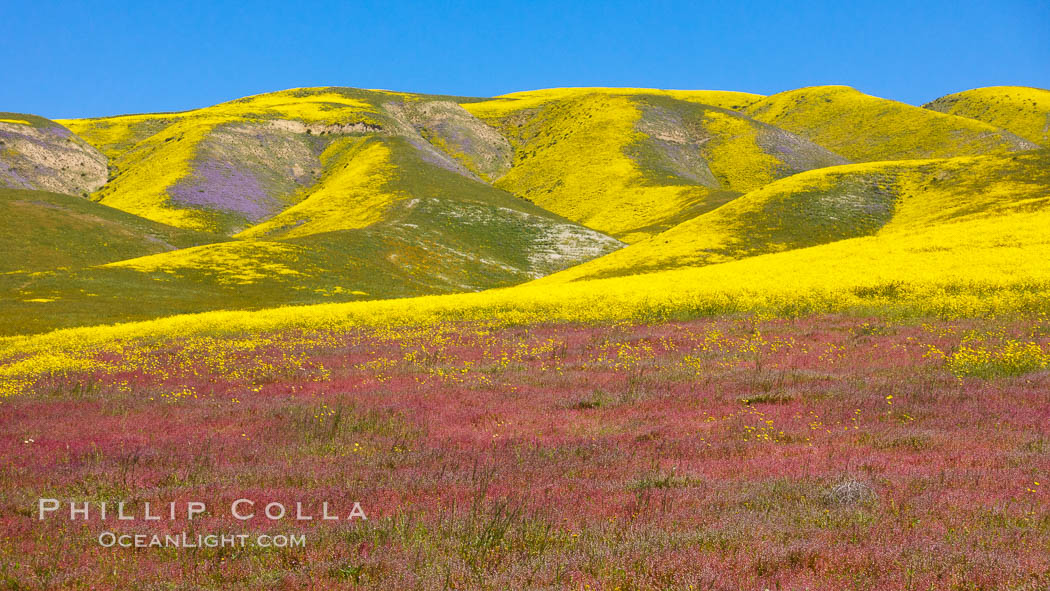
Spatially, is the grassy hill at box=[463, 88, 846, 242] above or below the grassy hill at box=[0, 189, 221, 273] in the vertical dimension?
above

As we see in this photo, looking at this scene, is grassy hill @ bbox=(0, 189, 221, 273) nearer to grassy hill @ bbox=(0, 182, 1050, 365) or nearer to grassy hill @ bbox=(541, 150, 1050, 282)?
grassy hill @ bbox=(0, 182, 1050, 365)

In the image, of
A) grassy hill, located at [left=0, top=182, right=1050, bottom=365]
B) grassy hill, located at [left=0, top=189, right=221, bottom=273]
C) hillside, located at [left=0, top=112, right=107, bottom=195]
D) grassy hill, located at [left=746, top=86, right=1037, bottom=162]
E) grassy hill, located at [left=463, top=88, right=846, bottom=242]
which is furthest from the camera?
grassy hill, located at [left=746, top=86, right=1037, bottom=162]

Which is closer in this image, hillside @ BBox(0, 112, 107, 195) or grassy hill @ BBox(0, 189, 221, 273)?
grassy hill @ BBox(0, 189, 221, 273)

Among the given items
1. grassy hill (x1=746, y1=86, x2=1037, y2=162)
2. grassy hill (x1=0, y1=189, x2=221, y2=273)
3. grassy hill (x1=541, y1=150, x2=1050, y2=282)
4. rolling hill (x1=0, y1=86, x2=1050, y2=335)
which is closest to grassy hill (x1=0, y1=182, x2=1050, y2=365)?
rolling hill (x1=0, y1=86, x2=1050, y2=335)

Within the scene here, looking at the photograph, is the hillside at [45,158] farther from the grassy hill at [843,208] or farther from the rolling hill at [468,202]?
the grassy hill at [843,208]

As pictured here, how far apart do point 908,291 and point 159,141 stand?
163 meters

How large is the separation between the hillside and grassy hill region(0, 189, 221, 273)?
1277 inches

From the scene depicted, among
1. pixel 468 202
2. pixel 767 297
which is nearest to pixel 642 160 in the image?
pixel 468 202

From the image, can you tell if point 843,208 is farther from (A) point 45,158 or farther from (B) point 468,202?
(A) point 45,158

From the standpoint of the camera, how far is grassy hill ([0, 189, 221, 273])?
74.2 m

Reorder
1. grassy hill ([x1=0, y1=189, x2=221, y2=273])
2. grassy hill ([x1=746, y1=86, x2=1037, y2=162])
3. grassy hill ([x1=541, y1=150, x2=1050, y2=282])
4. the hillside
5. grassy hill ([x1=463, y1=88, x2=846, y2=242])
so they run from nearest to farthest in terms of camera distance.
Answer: grassy hill ([x1=541, y1=150, x2=1050, y2=282]), grassy hill ([x1=0, y1=189, x2=221, y2=273]), the hillside, grassy hill ([x1=463, y1=88, x2=846, y2=242]), grassy hill ([x1=746, y1=86, x2=1037, y2=162])

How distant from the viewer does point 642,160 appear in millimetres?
143875

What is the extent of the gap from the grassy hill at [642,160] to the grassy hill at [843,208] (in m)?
27.0

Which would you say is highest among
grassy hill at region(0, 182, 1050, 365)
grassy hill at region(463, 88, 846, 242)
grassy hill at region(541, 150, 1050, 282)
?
grassy hill at region(463, 88, 846, 242)
